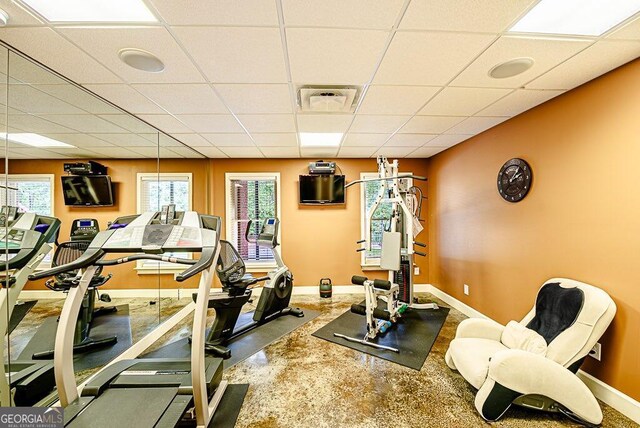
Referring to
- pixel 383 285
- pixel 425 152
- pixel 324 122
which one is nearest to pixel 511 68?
pixel 324 122

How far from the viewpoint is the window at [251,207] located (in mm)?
4762

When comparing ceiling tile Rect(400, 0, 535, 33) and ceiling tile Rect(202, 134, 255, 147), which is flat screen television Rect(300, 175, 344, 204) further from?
ceiling tile Rect(400, 0, 535, 33)

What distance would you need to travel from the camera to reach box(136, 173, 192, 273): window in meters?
3.19

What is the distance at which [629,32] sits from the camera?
5.01 ft

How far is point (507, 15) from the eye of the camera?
54.6 inches

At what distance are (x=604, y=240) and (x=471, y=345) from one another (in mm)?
1362

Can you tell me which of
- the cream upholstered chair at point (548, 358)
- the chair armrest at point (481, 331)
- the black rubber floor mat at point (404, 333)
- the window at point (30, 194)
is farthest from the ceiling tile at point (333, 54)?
the black rubber floor mat at point (404, 333)

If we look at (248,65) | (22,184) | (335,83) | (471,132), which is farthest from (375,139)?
(22,184)

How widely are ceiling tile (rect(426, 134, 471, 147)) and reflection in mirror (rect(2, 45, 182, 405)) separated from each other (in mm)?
3857

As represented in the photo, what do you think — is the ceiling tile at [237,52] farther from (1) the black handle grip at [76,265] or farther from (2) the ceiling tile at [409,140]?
(2) the ceiling tile at [409,140]

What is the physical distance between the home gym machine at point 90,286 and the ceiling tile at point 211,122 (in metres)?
1.45

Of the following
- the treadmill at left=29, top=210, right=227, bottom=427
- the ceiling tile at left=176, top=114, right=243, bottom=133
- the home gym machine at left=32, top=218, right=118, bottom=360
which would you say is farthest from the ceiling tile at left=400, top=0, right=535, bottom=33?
the home gym machine at left=32, top=218, right=118, bottom=360

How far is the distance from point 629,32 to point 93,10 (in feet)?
10.4

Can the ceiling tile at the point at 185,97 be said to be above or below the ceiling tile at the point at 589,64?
above
